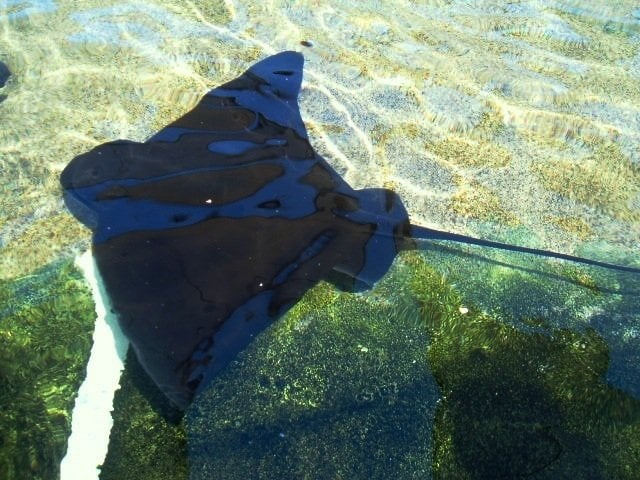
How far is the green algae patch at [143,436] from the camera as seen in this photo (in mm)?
2711

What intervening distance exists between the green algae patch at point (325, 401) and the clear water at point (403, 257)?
0.01 meters

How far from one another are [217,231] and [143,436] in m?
1.23

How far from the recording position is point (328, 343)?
3320 millimetres

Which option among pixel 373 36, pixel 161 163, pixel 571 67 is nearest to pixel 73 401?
pixel 161 163

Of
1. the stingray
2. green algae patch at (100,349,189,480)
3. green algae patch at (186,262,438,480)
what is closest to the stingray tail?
the stingray

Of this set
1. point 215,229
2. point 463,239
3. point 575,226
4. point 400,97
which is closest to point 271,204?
point 215,229

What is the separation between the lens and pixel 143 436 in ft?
9.27

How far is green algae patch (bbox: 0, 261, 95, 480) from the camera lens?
2.72m

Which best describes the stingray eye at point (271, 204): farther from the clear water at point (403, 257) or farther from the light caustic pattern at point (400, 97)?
the light caustic pattern at point (400, 97)

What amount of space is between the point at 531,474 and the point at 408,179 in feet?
7.73

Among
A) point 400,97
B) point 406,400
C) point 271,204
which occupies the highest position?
point 271,204

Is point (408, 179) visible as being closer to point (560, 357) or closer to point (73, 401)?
point (560, 357)

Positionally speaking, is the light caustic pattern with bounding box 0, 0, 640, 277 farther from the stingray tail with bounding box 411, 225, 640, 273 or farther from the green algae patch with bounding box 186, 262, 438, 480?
the green algae patch with bounding box 186, 262, 438, 480

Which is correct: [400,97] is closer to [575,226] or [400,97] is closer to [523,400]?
[575,226]
